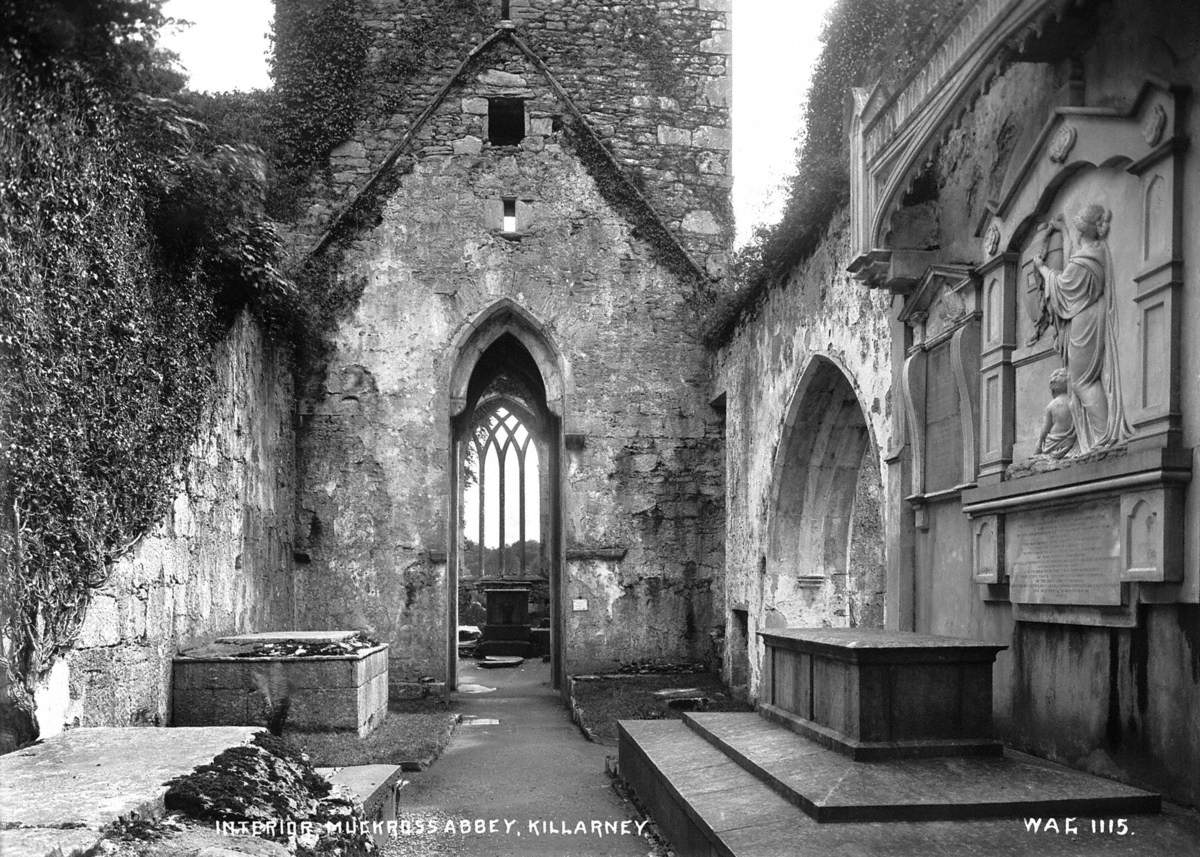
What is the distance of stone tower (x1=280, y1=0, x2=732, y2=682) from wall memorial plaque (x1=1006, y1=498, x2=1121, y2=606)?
26.2 feet

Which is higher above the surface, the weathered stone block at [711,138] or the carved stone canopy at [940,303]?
the weathered stone block at [711,138]

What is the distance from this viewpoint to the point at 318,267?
1333 centimetres

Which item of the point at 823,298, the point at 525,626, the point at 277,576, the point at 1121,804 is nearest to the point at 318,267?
the point at 277,576

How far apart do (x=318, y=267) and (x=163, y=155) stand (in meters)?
5.89

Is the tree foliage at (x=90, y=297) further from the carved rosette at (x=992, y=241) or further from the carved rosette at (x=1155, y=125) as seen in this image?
the carved rosette at (x=992, y=241)

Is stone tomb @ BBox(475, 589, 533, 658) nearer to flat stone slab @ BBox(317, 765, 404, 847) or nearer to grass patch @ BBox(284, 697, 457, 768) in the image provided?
grass patch @ BBox(284, 697, 457, 768)

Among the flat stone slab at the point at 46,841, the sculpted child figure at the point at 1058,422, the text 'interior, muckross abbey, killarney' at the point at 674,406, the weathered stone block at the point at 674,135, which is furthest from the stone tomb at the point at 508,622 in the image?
the flat stone slab at the point at 46,841

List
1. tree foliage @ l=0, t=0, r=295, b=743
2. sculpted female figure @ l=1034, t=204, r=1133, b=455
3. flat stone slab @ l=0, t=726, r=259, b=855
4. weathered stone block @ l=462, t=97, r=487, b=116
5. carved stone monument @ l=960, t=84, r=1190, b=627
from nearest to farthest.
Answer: flat stone slab @ l=0, t=726, r=259, b=855 < carved stone monument @ l=960, t=84, r=1190, b=627 < sculpted female figure @ l=1034, t=204, r=1133, b=455 < tree foliage @ l=0, t=0, r=295, b=743 < weathered stone block @ l=462, t=97, r=487, b=116

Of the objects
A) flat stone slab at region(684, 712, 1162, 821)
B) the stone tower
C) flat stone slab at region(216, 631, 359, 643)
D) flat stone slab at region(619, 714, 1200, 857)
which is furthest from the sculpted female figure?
the stone tower

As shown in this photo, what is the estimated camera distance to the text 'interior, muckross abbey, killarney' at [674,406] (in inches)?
181

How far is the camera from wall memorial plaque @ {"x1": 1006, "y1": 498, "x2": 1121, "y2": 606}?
4703 mm

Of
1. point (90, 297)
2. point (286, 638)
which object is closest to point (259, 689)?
point (286, 638)

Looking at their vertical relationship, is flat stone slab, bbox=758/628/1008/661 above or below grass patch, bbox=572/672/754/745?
above

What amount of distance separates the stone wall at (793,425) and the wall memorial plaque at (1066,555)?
2.20m
